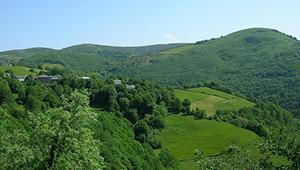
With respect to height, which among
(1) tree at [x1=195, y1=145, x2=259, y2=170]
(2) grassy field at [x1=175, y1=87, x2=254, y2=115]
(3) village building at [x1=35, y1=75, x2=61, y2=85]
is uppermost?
(1) tree at [x1=195, y1=145, x2=259, y2=170]

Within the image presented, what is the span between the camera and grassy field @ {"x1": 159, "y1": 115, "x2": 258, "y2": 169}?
118188mm

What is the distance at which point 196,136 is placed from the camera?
423 ft

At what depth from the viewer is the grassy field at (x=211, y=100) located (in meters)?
164

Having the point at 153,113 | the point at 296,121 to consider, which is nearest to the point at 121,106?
the point at 153,113

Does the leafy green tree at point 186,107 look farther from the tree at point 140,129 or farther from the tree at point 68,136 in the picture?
the tree at point 68,136

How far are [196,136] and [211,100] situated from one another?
4603cm

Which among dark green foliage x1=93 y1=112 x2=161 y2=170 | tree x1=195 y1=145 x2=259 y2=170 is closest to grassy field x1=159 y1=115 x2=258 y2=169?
dark green foliage x1=93 y1=112 x2=161 y2=170

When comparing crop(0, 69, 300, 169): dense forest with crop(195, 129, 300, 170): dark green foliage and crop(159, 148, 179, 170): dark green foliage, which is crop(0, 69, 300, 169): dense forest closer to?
crop(195, 129, 300, 170): dark green foliage

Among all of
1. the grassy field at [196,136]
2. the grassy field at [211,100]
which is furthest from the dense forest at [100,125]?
the grassy field at [211,100]

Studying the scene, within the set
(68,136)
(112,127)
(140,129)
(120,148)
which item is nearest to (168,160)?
(112,127)

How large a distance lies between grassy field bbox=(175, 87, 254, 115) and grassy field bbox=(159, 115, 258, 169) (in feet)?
65.8

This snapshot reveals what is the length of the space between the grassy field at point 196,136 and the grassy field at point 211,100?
20047mm

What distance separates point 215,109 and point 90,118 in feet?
450

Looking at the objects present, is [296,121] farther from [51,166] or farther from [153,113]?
[51,166]
